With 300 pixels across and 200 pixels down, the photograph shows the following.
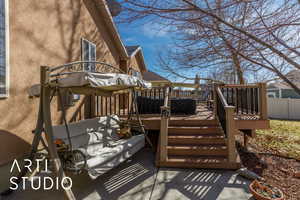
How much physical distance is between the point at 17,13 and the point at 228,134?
5.70 metres

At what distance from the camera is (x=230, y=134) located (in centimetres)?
432

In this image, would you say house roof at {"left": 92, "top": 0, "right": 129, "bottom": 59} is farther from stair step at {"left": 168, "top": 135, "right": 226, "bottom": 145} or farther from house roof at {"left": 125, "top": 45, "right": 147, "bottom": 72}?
stair step at {"left": 168, "top": 135, "right": 226, "bottom": 145}

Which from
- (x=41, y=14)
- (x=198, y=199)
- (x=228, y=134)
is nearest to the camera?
(x=198, y=199)

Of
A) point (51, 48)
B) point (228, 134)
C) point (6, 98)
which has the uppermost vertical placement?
point (51, 48)

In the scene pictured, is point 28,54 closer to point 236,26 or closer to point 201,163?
point 201,163

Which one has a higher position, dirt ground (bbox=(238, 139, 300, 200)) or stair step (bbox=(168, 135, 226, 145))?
stair step (bbox=(168, 135, 226, 145))

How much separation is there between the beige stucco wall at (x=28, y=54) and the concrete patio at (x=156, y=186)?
1.50 meters

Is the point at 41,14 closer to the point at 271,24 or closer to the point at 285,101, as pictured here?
the point at 271,24

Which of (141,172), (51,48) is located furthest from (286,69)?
(51,48)

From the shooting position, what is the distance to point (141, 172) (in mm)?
4059

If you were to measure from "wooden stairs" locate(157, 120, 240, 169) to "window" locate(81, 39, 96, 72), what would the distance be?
3.97 meters

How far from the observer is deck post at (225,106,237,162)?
423cm

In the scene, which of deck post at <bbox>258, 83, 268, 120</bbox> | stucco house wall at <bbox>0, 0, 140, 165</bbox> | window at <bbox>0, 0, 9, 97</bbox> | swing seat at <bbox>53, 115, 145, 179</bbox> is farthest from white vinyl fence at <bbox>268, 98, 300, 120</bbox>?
window at <bbox>0, 0, 9, 97</bbox>

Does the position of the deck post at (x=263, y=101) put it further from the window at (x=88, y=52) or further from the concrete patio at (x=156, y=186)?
the window at (x=88, y=52)
